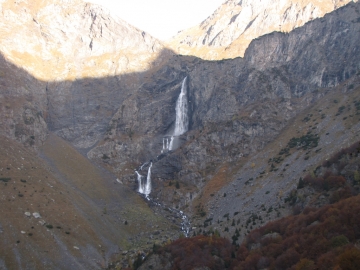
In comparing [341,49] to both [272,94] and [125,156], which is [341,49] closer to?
[272,94]

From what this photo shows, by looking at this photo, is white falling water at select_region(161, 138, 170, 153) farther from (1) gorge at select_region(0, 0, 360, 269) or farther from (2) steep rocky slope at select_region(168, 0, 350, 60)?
(2) steep rocky slope at select_region(168, 0, 350, 60)

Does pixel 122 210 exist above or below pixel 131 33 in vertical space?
below

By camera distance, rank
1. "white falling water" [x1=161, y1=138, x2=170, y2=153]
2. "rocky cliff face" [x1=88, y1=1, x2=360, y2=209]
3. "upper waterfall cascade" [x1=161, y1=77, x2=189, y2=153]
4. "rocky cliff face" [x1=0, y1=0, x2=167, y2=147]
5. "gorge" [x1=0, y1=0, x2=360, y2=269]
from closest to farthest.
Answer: "gorge" [x1=0, y1=0, x2=360, y2=269] < "rocky cliff face" [x1=88, y1=1, x2=360, y2=209] < "white falling water" [x1=161, y1=138, x2=170, y2=153] < "upper waterfall cascade" [x1=161, y1=77, x2=189, y2=153] < "rocky cliff face" [x1=0, y1=0, x2=167, y2=147]

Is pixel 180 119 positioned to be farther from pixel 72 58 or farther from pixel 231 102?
pixel 72 58

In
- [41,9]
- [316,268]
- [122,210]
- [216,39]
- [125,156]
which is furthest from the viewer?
[216,39]

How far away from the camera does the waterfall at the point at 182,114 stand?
123019 millimetres

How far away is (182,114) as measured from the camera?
414 feet

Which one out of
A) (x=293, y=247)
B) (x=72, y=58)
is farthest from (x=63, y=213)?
(x=72, y=58)

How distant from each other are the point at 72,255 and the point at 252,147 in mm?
62257

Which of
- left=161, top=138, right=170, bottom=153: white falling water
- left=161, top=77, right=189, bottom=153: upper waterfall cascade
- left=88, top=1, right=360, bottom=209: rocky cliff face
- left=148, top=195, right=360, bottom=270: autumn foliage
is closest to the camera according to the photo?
left=148, top=195, right=360, bottom=270: autumn foliage

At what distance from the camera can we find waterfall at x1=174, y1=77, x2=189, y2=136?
123 m

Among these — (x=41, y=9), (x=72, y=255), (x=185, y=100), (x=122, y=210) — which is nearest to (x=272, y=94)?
(x=185, y=100)

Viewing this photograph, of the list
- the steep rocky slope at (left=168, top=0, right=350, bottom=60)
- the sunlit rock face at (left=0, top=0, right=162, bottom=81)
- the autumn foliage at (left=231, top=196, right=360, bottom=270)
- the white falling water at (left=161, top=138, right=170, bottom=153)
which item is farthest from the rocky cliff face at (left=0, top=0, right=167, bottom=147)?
the autumn foliage at (left=231, top=196, right=360, bottom=270)

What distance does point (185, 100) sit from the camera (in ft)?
424
